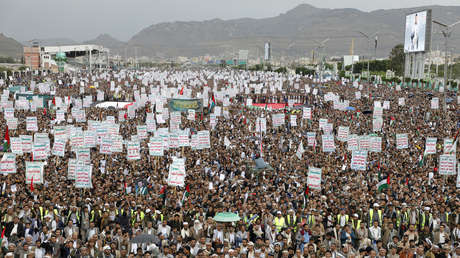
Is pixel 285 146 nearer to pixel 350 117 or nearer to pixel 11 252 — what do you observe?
pixel 350 117

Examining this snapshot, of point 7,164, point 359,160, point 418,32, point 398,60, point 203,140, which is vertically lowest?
point 7,164

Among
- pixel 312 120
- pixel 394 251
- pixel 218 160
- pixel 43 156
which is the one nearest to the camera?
pixel 394 251

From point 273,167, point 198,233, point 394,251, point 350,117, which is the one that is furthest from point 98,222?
point 350,117

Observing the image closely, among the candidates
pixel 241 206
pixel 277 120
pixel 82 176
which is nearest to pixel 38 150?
pixel 82 176

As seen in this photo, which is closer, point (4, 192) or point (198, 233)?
point (198, 233)

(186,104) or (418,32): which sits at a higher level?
(418,32)

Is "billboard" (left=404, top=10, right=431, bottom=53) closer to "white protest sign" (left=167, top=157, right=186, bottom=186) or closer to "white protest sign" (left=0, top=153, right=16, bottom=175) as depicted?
"white protest sign" (left=167, top=157, right=186, bottom=186)

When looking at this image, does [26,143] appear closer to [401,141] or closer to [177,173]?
[177,173]

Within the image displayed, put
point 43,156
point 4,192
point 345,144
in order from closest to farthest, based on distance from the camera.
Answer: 1. point 4,192
2. point 43,156
3. point 345,144
